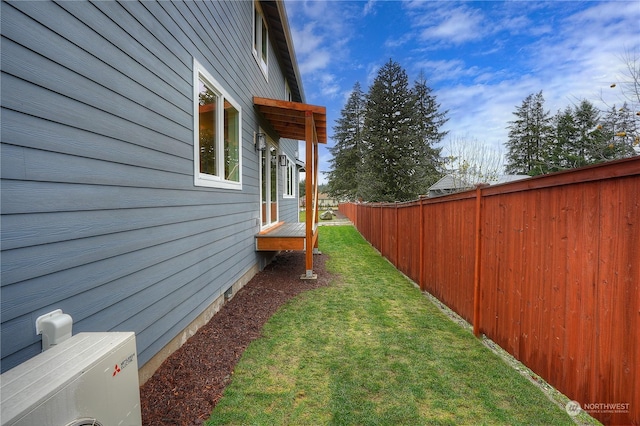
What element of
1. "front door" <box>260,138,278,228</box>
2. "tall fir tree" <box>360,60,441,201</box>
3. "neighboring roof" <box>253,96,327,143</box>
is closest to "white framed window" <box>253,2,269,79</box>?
"neighboring roof" <box>253,96,327,143</box>

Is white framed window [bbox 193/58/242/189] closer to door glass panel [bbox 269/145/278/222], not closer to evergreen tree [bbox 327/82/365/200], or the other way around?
door glass panel [bbox 269/145/278/222]

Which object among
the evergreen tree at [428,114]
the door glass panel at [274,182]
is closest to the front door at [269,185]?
the door glass panel at [274,182]

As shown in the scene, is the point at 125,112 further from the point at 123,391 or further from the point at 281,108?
the point at 281,108

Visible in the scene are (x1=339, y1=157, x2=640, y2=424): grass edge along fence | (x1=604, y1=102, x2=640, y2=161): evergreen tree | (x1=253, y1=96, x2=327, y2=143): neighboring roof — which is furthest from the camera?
(x1=253, y1=96, x2=327, y2=143): neighboring roof

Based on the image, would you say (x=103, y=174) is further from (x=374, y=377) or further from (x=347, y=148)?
(x=347, y=148)

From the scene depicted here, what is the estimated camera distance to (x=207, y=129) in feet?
13.8

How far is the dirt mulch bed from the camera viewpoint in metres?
2.32

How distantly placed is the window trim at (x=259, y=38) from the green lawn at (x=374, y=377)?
5852mm

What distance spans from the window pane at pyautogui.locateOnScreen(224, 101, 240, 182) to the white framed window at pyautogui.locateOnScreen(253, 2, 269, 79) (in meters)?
2.43

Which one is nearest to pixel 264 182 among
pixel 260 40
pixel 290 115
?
pixel 290 115

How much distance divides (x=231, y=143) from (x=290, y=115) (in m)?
2.15

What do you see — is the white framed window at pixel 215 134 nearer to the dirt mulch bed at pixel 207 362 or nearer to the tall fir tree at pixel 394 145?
the dirt mulch bed at pixel 207 362

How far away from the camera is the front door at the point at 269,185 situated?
756 cm

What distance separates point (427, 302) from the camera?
16.9ft
